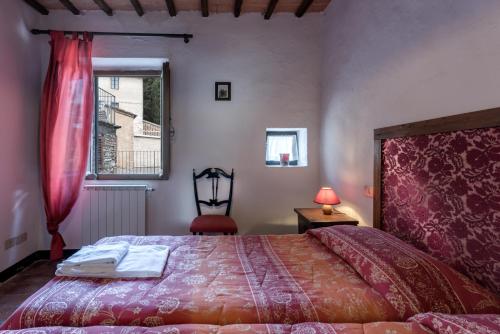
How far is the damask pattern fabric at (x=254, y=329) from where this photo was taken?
102cm

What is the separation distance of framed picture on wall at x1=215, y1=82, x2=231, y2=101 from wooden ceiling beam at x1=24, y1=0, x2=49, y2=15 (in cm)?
197

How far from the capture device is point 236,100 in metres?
3.46

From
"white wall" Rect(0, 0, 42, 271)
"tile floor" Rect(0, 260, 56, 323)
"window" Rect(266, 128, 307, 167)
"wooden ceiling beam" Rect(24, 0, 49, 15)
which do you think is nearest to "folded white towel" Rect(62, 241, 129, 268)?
"tile floor" Rect(0, 260, 56, 323)

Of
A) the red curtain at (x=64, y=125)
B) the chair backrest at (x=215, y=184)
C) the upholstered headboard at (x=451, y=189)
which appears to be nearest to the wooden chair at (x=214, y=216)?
the chair backrest at (x=215, y=184)

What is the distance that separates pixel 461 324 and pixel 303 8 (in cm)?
321

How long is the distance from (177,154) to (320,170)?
5.47ft

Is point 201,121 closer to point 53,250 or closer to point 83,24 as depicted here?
point 83,24

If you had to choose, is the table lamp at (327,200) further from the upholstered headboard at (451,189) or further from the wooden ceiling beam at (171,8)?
the wooden ceiling beam at (171,8)

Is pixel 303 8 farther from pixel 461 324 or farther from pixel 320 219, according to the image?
pixel 461 324

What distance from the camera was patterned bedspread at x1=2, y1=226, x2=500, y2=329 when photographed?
46.0 inches

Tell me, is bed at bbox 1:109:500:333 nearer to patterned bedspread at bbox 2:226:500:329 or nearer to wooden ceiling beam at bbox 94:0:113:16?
patterned bedspread at bbox 2:226:500:329

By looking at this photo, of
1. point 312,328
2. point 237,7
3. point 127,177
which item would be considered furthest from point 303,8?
point 312,328

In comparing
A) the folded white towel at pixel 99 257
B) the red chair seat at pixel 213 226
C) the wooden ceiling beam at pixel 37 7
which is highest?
the wooden ceiling beam at pixel 37 7

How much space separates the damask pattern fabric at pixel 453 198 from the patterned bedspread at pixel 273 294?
0.51ft
